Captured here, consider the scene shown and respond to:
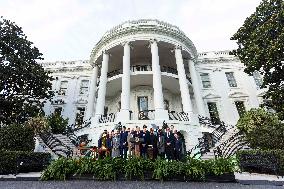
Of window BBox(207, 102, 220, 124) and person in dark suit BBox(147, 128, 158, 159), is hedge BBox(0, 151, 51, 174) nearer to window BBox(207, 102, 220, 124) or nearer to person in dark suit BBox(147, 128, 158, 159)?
person in dark suit BBox(147, 128, 158, 159)

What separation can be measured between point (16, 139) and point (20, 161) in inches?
117

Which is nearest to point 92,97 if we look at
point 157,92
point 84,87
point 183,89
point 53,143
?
point 84,87

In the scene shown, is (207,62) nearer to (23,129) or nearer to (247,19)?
(247,19)

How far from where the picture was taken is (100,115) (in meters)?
20.4

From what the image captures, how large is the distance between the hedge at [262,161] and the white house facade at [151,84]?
20.9ft

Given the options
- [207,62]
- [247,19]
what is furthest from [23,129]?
[207,62]

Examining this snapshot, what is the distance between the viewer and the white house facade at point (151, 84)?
1972 centimetres

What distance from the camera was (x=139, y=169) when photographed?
26.9ft

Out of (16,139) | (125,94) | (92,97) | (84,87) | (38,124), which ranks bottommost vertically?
(16,139)

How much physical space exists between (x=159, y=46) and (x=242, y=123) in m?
10.9

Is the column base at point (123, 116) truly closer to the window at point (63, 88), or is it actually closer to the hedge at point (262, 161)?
the hedge at point (262, 161)

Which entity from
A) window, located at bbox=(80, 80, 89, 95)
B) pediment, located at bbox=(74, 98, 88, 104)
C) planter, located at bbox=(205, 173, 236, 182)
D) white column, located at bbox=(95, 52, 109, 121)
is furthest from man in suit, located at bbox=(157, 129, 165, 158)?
window, located at bbox=(80, 80, 89, 95)

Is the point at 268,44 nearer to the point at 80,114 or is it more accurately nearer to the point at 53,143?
the point at 53,143

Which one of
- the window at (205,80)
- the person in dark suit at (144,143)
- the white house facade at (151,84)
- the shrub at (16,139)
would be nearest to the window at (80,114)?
the white house facade at (151,84)
